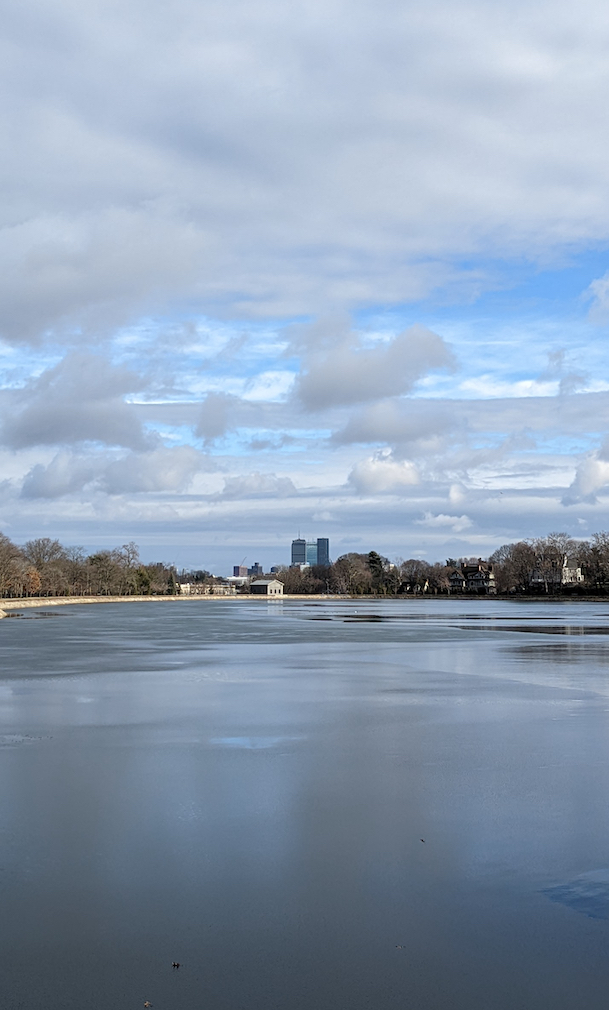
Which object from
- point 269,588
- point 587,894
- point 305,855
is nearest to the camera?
point 587,894

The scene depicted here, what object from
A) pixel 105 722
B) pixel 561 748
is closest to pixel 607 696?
pixel 561 748

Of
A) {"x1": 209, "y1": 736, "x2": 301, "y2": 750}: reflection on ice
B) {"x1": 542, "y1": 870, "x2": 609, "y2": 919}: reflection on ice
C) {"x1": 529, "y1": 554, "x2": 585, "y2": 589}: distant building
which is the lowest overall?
{"x1": 542, "y1": 870, "x2": 609, "y2": 919}: reflection on ice

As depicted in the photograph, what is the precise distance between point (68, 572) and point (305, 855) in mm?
125459

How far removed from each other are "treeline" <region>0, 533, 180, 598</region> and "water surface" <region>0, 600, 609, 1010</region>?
87144mm

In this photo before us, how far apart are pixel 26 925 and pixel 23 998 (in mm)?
948

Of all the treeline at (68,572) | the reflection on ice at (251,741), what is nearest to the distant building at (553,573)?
the treeline at (68,572)

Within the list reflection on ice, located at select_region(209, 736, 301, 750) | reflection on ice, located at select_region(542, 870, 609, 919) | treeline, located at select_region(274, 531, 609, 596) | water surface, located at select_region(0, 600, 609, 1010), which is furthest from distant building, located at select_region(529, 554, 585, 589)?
reflection on ice, located at select_region(542, 870, 609, 919)

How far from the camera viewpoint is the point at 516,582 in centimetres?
13900

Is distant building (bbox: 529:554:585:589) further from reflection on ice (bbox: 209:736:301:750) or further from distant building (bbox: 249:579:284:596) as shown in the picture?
reflection on ice (bbox: 209:736:301:750)

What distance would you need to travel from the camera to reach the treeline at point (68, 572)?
10493 cm

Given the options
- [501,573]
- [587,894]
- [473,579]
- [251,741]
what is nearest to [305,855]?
[587,894]

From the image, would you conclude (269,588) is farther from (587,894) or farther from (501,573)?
(587,894)

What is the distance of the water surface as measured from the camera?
4.89 meters

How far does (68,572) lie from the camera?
12738cm
